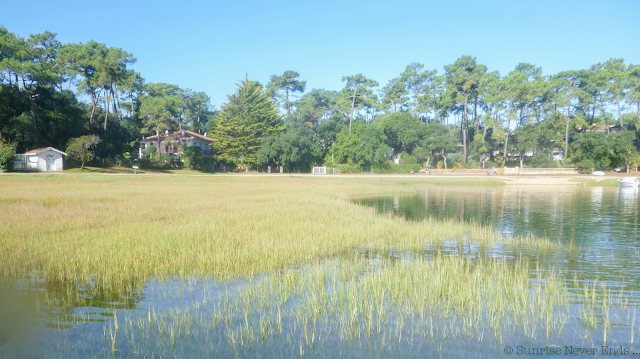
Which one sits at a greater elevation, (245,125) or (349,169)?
(245,125)

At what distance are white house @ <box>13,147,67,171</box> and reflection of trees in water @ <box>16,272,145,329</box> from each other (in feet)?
190

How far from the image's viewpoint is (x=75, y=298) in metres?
6.61

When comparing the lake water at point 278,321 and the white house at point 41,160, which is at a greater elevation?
the white house at point 41,160

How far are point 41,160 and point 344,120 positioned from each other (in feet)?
170

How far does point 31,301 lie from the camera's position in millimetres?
6453

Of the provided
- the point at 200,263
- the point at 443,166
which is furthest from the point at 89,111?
the point at 200,263

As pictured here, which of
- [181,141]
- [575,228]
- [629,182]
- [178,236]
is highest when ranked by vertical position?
[181,141]

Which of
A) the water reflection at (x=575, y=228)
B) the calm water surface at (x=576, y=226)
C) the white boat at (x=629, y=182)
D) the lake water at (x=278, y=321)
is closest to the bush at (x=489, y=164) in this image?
the white boat at (x=629, y=182)

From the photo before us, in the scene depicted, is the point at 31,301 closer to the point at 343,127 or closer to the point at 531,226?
the point at 531,226

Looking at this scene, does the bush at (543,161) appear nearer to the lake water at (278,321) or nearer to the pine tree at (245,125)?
the pine tree at (245,125)

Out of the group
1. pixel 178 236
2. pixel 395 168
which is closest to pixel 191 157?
pixel 395 168

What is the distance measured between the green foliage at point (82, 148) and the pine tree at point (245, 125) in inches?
808

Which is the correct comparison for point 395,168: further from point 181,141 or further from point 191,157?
point 181,141

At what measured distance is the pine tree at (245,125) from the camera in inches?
2768
